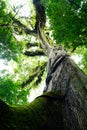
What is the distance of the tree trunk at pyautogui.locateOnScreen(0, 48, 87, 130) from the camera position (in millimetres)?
3582

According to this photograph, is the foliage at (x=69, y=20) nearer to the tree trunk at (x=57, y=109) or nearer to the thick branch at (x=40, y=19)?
the tree trunk at (x=57, y=109)

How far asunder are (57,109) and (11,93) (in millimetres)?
3345

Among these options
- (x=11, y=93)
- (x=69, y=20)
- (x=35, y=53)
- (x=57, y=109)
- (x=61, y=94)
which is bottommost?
(x=57, y=109)

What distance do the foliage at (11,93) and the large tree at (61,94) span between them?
1540mm

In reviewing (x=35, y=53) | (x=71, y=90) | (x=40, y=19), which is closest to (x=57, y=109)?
(x=71, y=90)

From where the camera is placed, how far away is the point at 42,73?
1914 centimetres

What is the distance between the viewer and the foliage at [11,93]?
793 centimetres

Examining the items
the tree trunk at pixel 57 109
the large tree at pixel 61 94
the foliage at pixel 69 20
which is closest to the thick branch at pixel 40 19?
the foliage at pixel 69 20

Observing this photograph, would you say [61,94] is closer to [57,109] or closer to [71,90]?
[71,90]

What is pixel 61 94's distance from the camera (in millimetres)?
5723

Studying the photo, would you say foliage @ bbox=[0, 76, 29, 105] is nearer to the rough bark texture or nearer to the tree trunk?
the rough bark texture

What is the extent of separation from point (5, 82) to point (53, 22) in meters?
3.07

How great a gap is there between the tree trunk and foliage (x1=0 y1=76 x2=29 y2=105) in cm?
165

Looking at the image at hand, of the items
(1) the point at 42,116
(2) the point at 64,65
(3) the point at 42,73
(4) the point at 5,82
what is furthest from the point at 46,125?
(3) the point at 42,73
